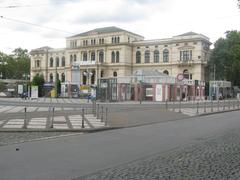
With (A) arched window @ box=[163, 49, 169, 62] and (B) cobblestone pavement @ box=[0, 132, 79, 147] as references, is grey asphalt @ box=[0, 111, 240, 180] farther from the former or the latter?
(A) arched window @ box=[163, 49, 169, 62]

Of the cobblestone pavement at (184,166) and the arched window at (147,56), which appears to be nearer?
the cobblestone pavement at (184,166)

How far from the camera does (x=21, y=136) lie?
51.8ft

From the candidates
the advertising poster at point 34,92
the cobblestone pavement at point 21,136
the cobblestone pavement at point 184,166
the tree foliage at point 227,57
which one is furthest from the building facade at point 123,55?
the cobblestone pavement at point 184,166

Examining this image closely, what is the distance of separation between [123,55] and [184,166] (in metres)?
113

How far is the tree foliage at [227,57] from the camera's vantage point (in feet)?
322

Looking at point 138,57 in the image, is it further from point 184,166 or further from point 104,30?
point 184,166

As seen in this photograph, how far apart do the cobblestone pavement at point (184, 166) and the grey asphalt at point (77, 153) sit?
0.46 m

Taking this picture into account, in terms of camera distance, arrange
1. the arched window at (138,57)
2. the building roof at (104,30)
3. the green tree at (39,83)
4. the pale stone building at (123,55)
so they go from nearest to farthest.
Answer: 1. the green tree at (39,83)
2. the pale stone building at (123,55)
3. the arched window at (138,57)
4. the building roof at (104,30)

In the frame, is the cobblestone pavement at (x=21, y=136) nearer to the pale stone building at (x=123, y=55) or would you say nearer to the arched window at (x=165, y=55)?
the pale stone building at (x=123, y=55)

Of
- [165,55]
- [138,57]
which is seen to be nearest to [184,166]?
[165,55]

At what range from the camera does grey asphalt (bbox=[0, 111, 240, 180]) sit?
8.88 meters

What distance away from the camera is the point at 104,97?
216ft

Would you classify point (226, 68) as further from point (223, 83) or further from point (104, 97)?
point (104, 97)

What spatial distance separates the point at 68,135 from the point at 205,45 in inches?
4007
